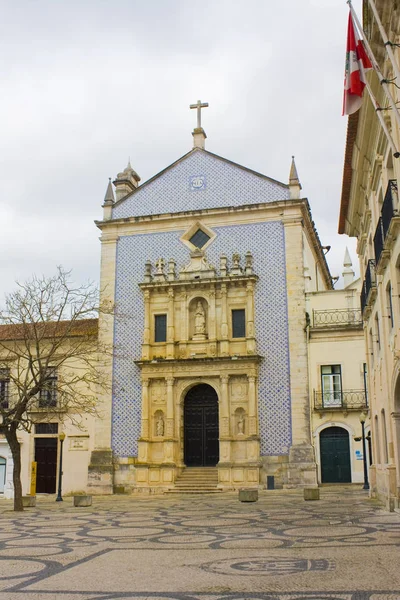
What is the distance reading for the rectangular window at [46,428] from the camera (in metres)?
30.3

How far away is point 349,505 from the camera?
712 inches

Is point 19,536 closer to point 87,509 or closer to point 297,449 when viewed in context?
point 87,509

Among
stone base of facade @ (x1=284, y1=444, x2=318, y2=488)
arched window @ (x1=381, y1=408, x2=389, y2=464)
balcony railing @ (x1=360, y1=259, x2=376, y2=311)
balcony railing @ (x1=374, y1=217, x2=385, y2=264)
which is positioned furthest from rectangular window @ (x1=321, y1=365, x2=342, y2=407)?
balcony railing @ (x1=374, y1=217, x2=385, y2=264)

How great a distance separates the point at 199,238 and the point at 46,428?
37.0 ft

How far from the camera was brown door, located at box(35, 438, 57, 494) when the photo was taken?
29750 millimetres

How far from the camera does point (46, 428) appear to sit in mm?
30531

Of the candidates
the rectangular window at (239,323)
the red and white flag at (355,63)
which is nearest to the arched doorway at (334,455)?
the rectangular window at (239,323)

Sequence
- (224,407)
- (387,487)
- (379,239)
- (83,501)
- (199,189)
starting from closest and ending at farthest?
(379,239), (387,487), (83,501), (224,407), (199,189)

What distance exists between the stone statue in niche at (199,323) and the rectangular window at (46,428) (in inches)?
301

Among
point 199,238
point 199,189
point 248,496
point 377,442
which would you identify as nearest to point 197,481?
point 248,496

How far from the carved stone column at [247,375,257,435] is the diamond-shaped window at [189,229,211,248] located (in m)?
6.85

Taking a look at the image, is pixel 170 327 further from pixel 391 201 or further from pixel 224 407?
pixel 391 201

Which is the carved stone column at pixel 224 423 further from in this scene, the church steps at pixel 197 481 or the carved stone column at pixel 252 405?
the carved stone column at pixel 252 405

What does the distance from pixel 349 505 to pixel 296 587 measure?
12.1 m
